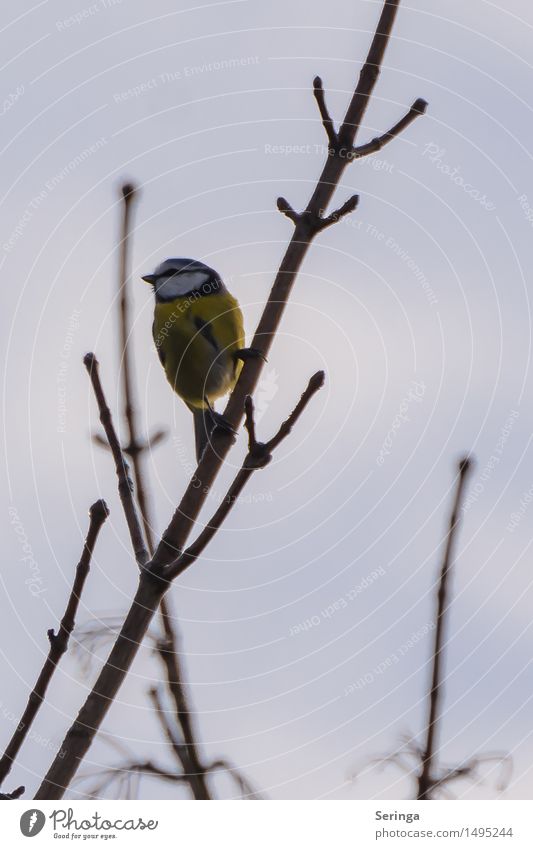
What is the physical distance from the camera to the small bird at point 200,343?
7.76 feet

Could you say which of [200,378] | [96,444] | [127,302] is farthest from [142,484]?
[200,378]

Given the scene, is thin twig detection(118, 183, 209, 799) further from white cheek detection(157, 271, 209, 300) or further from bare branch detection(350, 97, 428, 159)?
white cheek detection(157, 271, 209, 300)

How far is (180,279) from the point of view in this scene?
2.70 meters

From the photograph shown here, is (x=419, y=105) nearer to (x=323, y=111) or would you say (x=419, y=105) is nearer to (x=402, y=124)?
(x=402, y=124)

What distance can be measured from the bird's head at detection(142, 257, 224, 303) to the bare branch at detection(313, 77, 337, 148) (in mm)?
1303

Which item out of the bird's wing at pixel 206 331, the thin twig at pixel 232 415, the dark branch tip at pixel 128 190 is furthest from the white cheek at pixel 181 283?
the thin twig at pixel 232 415

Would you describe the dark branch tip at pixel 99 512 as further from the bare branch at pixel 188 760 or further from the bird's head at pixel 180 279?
the bird's head at pixel 180 279

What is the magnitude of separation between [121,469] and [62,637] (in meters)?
0.27

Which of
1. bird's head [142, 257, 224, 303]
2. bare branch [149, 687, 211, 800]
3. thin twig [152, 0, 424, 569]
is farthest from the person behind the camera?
bird's head [142, 257, 224, 303]

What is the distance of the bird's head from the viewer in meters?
2.65

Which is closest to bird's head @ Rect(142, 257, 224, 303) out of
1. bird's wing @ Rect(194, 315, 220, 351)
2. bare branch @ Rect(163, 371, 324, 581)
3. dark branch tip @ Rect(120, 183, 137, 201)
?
bird's wing @ Rect(194, 315, 220, 351)

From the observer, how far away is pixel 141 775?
1.18 metres

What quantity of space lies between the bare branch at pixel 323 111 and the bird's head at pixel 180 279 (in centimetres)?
130
